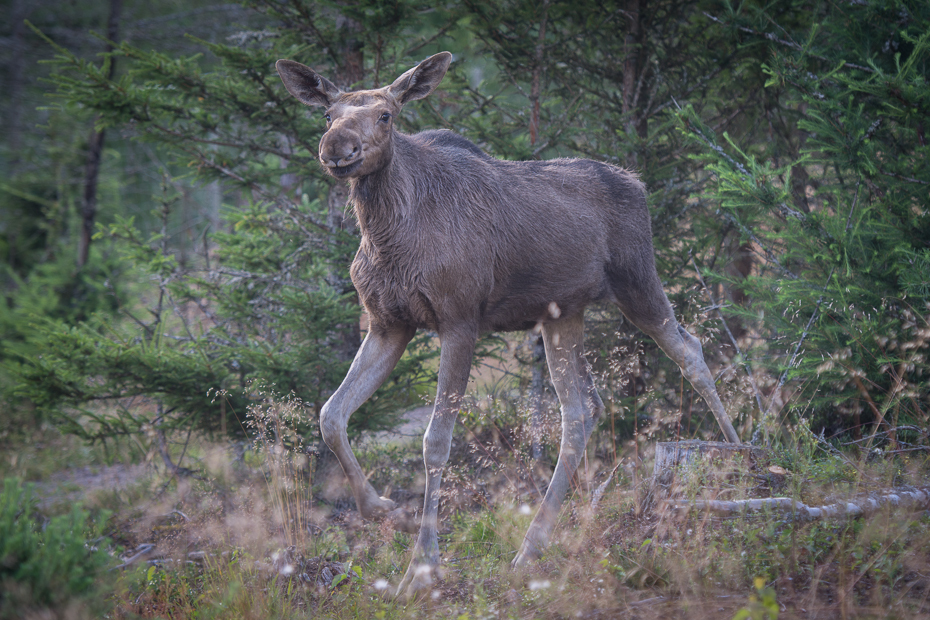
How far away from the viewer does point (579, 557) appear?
370 cm

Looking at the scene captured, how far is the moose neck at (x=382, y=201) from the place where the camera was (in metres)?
4.35

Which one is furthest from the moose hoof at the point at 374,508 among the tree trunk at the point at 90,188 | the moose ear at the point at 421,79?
the tree trunk at the point at 90,188

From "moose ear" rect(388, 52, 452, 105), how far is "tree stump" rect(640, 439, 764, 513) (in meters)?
3.11

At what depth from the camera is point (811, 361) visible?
486 cm

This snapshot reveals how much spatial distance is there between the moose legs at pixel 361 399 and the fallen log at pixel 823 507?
2.05m

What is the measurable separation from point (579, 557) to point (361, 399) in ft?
5.81

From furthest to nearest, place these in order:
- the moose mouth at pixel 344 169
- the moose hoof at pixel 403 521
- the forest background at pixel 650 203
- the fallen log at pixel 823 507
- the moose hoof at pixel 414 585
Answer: the forest background at pixel 650 203 → the moose hoof at pixel 403 521 → the moose mouth at pixel 344 169 → the moose hoof at pixel 414 585 → the fallen log at pixel 823 507

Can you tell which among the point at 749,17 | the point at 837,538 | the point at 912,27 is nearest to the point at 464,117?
the point at 749,17

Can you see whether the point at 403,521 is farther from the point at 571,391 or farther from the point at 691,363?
the point at 691,363

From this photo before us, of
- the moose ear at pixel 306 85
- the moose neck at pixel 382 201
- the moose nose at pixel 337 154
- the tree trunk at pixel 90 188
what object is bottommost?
the tree trunk at pixel 90 188

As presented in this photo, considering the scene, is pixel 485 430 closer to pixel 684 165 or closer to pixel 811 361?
pixel 811 361

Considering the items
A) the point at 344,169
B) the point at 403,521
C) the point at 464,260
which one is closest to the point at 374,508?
the point at 403,521

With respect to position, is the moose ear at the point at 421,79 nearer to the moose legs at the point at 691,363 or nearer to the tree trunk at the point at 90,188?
the moose legs at the point at 691,363

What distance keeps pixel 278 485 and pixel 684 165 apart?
217 inches
